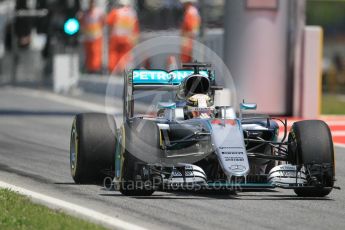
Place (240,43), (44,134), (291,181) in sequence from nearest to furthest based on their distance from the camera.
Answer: (291,181) → (44,134) → (240,43)

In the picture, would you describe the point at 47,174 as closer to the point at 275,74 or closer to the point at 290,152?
the point at 290,152

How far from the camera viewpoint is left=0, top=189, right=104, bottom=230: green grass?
30.8ft

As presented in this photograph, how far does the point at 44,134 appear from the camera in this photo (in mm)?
19141

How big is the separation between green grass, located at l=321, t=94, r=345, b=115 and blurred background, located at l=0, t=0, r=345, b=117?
27 mm

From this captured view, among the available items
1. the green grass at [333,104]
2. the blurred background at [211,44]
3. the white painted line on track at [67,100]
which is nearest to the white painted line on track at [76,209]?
the blurred background at [211,44]

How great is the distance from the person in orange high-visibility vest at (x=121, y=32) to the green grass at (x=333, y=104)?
4.64m

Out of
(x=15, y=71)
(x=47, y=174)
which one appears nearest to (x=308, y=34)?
(x=47, y=174)

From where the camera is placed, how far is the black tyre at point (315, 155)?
11445 millimetres

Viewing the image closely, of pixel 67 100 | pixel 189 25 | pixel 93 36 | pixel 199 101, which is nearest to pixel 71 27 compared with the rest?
pixel 189 25

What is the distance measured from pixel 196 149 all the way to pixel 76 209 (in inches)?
66.4

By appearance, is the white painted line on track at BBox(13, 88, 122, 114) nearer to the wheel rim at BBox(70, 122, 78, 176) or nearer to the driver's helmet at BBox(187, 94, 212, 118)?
the wheel rim at BBox(70, 122, 78, 176)

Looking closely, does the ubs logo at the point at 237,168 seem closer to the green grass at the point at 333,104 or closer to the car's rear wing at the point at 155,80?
the car's rear wing at the point at 155,80

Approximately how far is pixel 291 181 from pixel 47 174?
3181 millimetres

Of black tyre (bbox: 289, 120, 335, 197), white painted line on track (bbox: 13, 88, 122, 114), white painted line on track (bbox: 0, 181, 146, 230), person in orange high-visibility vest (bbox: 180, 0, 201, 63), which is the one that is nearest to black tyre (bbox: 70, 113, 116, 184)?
white painted line on track (bbox: 0, 181, 146, 230)
